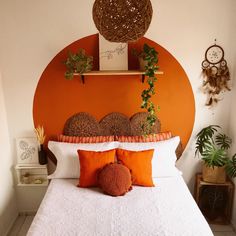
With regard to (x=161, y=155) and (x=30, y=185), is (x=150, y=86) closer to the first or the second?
(x=161, y=155)

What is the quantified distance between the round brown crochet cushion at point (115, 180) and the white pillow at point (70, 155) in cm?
34

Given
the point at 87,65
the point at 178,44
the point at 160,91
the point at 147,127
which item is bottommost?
the point at 147,127

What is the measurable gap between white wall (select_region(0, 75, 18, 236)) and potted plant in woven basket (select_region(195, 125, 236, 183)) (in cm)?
206

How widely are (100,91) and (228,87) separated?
4.48 feet

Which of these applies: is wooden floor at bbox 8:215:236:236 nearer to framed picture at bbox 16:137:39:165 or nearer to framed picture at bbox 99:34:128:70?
framed picture at bbox 16:137:39:165

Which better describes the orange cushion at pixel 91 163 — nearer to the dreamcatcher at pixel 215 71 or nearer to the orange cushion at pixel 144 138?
the orange cushion at pixel 144 138

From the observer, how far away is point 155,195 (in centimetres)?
225

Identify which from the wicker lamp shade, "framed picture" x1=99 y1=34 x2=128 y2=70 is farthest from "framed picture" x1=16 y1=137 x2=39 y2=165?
the wicker lamp shade

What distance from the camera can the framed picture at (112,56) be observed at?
2.63 meters

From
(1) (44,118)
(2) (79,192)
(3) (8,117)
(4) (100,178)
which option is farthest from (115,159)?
(3) (8,117)

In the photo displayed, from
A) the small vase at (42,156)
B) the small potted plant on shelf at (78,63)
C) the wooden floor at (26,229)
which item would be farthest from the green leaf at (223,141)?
the small vase at (42,156)

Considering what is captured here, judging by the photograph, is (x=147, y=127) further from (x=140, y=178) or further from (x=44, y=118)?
(x=44, y=118)

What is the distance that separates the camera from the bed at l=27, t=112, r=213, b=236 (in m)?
1.83

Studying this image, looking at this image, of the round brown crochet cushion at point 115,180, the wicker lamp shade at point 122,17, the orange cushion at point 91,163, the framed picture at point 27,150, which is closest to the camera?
the wicker lamp shade at point 122,17
